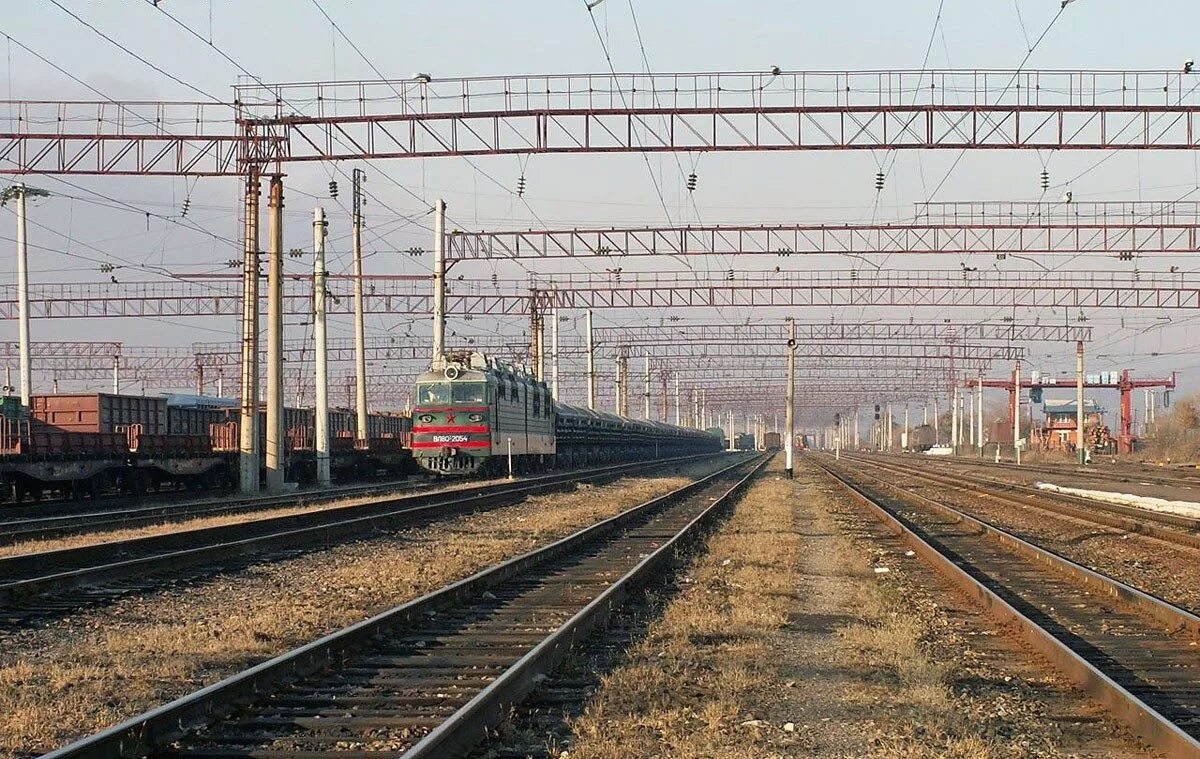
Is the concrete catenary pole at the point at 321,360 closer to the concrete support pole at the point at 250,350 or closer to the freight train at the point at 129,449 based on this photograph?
the freight train at the point at 129,449

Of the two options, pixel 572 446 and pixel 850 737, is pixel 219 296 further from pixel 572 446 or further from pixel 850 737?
pixel 850 737

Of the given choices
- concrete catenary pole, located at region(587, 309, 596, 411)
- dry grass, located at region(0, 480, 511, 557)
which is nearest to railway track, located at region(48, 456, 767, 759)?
dry grass, located at region(0, 480, 511, 557)

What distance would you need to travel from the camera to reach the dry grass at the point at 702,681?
24.1ft

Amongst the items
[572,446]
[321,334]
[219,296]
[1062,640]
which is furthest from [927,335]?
[1062,640]

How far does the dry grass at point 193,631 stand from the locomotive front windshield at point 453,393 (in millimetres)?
20327

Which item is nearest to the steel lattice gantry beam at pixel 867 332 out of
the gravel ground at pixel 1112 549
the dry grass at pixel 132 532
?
the gravel ground at pixel 1112 549

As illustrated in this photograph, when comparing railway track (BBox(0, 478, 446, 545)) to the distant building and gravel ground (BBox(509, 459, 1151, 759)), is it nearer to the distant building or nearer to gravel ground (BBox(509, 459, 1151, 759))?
gravel ground (BBox(509, 459, 1151, 759))

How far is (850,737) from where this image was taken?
7637 mm

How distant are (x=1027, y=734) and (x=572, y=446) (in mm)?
52077

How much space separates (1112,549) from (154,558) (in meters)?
14.3

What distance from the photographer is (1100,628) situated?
1219 cm

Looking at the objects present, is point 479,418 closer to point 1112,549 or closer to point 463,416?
point 463,416

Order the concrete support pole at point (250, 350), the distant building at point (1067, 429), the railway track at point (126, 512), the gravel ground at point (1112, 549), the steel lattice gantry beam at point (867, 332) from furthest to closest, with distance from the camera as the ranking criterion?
the distant building at point (1067, 429)
the steel lattice gantry beam at point (867, 332)
the concrete support pole at point (250, 350)
the railway track at point (126, 512)
the gravel ground at point (1112, 549)

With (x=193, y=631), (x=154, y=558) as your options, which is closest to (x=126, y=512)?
(x=154, y=558)
